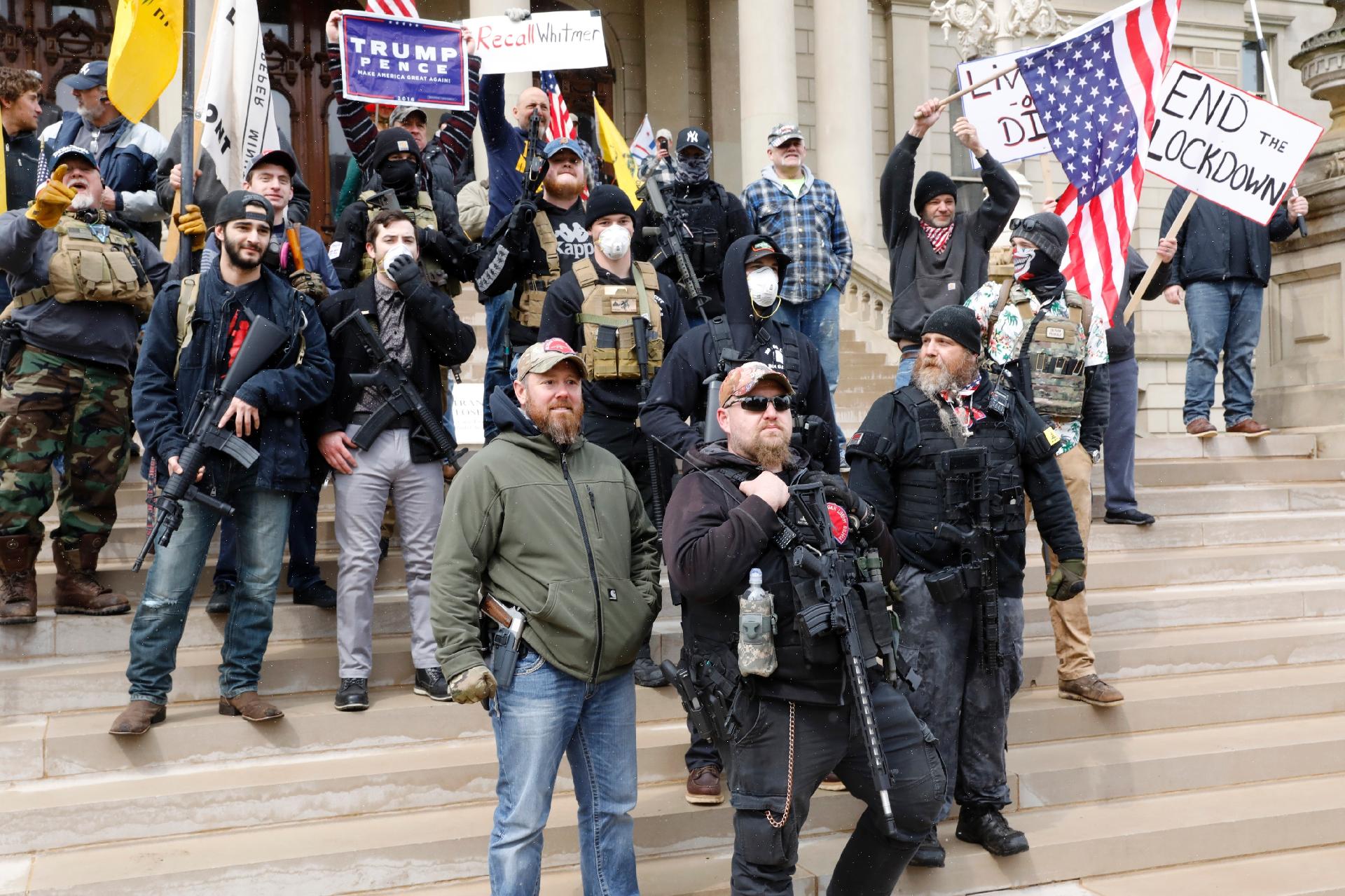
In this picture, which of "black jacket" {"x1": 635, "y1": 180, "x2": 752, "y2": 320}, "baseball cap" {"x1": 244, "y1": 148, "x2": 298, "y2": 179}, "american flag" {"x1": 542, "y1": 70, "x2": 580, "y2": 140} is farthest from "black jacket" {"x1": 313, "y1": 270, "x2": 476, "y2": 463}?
"american flag" {"x1": 542, "y1": 70, "x2": 580, "y2": 140}

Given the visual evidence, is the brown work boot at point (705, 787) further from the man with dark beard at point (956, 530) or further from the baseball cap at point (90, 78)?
the baseball cap at point (90, 78)

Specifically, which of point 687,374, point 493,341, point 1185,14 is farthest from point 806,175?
point 1185,14

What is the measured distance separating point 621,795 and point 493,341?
11.3 ft

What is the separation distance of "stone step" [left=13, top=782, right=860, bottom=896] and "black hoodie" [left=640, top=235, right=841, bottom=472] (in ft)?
Result: 5.37

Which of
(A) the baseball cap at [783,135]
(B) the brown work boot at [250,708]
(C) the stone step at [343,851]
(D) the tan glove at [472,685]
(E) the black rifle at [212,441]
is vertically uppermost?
(A) the baseball cap at [783,135]

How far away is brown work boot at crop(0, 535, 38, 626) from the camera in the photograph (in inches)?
245

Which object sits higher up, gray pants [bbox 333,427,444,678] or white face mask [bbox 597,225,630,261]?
white face mask [bbox 597,225,630,261]

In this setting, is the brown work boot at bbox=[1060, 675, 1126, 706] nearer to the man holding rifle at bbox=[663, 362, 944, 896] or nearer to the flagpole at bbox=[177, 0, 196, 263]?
the man holding rifle at bbox=[663, 362, 944, 896]

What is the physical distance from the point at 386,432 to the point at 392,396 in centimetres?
18

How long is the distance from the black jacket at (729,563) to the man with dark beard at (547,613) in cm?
28

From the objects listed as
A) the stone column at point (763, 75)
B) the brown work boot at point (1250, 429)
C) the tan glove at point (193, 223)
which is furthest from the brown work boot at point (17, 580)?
the stone column at point (763, 75)

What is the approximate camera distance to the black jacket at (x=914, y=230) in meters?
7.91

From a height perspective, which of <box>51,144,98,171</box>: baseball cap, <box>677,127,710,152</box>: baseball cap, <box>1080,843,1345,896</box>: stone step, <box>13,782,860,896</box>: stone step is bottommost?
<box>1080,843,1345,896</box>: stone step

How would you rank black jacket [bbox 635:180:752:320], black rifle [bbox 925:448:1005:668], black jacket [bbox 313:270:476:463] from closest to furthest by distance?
black rifle [bbox 925:448:1005:668] → black jacket [bbox 313:270:476:463] → black jacket [bbox 635:180:752:320]
